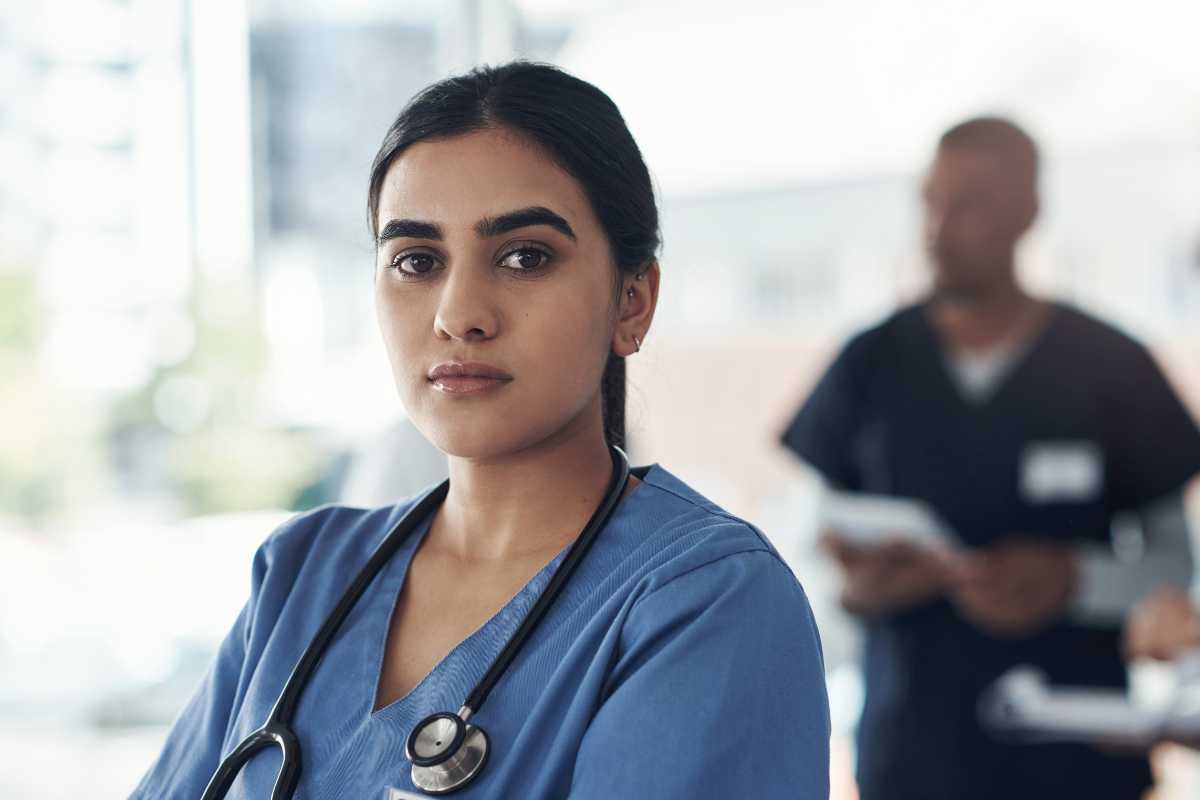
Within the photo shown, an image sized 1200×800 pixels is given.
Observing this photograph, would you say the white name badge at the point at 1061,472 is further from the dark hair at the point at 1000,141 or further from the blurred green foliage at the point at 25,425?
the blurred green foliage at the point at 25,425

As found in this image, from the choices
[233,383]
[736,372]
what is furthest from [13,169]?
[736,372]

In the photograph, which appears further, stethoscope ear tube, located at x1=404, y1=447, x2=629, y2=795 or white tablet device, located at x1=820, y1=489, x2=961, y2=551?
white tablet device, located at x1=820, y1=489, x2=961, y2=551

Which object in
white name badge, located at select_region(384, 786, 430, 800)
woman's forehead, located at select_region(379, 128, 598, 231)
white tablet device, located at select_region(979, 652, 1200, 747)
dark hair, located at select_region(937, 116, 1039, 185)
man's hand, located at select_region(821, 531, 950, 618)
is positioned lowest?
white tablet device, located at select_region(979, 652, 1200, 747)

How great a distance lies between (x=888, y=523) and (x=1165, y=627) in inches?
16.0

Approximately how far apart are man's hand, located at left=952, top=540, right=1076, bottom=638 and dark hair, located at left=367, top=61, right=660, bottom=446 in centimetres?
102

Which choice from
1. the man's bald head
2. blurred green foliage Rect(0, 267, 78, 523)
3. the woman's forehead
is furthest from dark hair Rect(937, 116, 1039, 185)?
blurred green foliage Rect(0, 267, 78, 523)

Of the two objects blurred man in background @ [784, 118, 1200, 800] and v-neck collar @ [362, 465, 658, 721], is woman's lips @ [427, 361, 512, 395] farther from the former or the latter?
blurred man in background @ [784, 118, 1200, 800]

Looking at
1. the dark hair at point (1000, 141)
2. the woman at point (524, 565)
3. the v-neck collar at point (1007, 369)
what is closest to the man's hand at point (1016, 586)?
the v-neck collar at point (1007, 369)

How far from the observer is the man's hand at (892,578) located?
70.4 inches

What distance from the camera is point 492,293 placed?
80 cm

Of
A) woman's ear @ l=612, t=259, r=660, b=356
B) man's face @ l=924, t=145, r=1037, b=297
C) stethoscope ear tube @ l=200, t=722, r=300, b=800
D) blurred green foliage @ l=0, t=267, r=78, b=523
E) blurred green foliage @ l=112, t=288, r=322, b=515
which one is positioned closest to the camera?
stethoscope ear tube @ l=200, t=722, r=300, b=800

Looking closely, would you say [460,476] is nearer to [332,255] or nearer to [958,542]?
[958,542]

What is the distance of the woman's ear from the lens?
0.89m

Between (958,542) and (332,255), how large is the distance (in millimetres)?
1928
